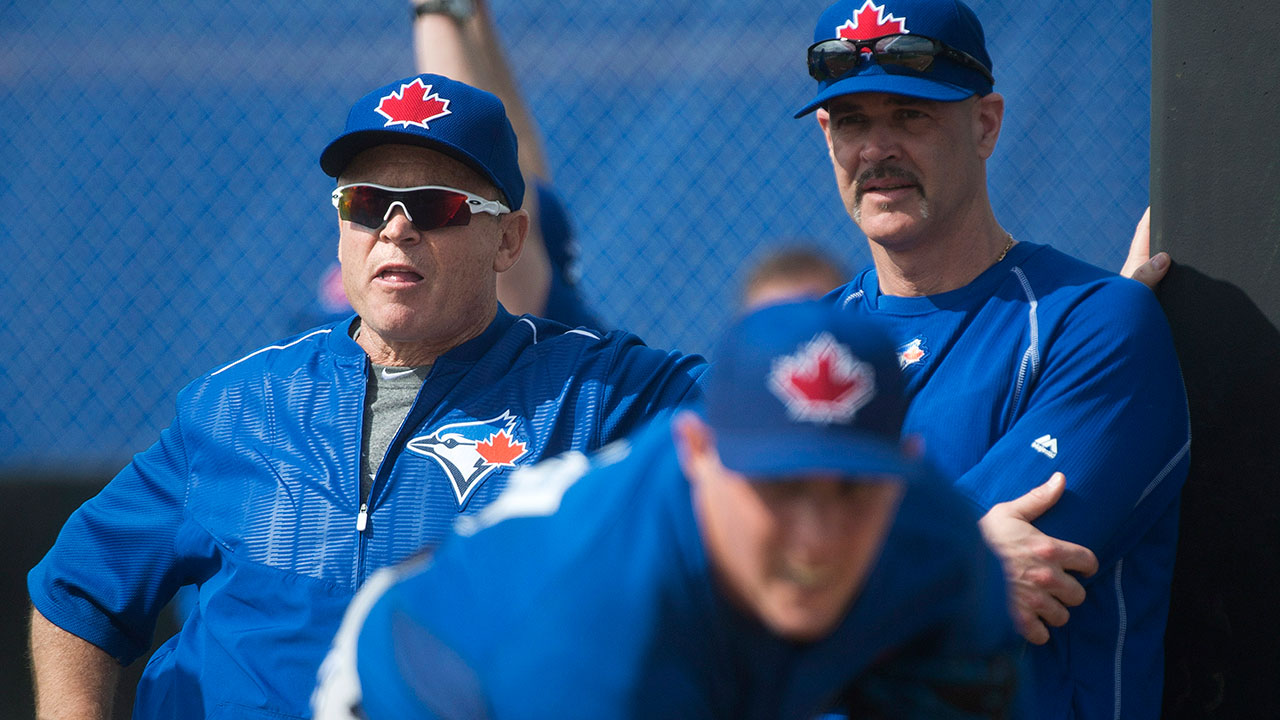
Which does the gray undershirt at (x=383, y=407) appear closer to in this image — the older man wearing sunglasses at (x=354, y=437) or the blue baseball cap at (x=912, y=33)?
the older man wearing sunglasses at (x=354, y=437)

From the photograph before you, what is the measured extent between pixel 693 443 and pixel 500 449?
0.98 m

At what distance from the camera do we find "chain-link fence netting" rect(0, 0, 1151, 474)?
143 inches

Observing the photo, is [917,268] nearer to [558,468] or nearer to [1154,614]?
[1154,614]

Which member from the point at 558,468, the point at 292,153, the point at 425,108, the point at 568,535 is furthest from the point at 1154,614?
the point at 292,153

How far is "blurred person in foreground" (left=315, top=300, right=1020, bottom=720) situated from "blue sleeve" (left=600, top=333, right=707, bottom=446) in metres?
0.81

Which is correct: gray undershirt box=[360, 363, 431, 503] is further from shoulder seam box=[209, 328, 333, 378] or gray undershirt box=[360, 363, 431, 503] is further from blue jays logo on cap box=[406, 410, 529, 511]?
shoulder seam box=[209, 328, 333, 378]

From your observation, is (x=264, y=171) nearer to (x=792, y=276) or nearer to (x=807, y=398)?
(x=792, y=276)

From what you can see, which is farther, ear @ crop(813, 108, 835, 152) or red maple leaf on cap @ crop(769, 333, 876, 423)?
ear @ crop(813, 108, 835, 152)

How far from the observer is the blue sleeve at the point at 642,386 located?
6.94 feet

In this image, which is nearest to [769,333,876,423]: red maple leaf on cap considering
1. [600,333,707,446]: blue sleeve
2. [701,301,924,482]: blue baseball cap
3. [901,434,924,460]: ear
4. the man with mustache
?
[701,301,924,482]: blue baseball cap

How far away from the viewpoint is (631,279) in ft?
12.3

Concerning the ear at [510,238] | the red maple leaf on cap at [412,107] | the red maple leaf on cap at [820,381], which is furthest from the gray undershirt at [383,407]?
the red maple leaf on cap at [820,381]

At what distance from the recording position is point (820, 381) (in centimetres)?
108

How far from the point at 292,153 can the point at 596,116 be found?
109 cm
